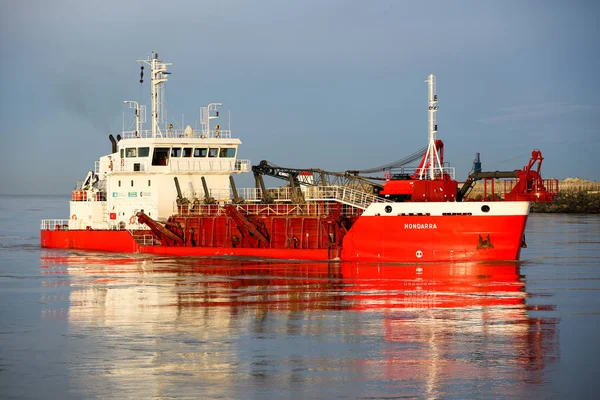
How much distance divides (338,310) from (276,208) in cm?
1582

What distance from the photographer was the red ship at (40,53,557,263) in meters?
36.2

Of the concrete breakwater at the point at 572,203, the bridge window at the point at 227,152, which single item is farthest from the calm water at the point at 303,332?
the concrete breakwater at the point at 572,203

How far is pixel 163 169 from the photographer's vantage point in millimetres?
46344

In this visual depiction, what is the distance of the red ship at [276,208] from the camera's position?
3619cm

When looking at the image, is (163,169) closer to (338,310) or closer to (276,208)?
(276,208)

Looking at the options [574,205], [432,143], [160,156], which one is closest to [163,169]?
[160,156]

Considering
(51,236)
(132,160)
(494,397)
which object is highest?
(132,160)

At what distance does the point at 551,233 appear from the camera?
6812cm

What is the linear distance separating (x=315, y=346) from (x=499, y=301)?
8694 millimetres

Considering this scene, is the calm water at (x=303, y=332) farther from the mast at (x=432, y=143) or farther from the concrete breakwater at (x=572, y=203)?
the concrete breakwater at (x=572, y=203)

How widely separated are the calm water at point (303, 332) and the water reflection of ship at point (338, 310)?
2.5 inches

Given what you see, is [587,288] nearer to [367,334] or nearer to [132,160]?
[367,334]

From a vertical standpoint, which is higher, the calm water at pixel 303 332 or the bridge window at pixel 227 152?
the bridge window at pixel 227 152

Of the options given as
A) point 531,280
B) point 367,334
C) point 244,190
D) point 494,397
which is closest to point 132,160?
point 244,190
